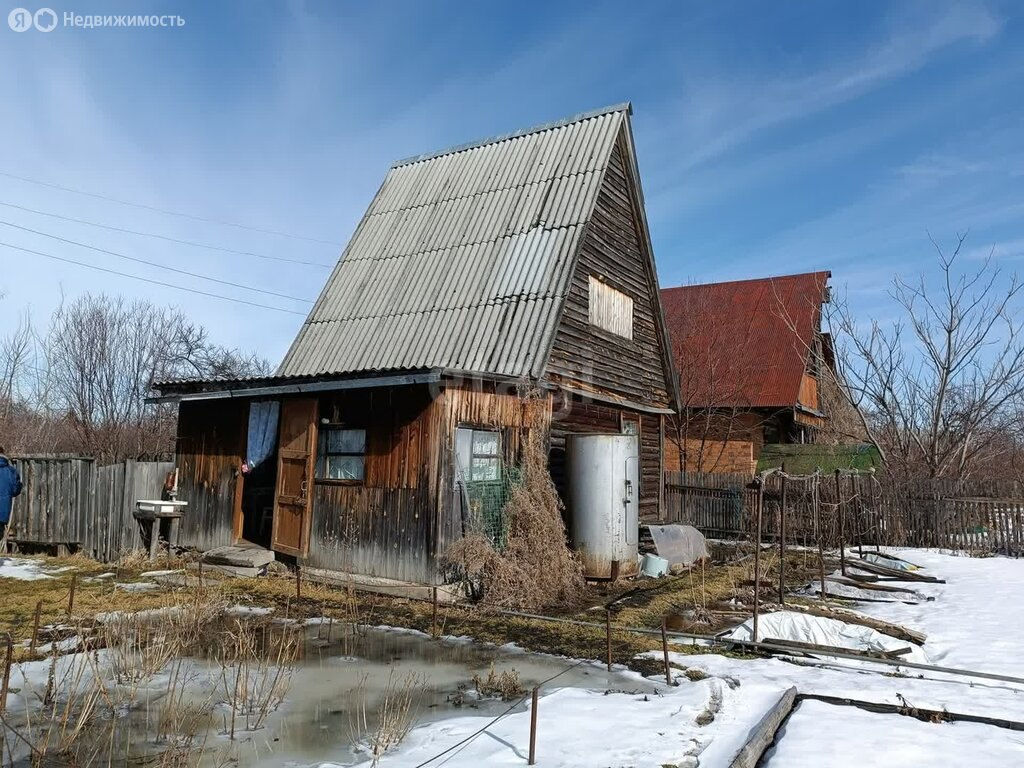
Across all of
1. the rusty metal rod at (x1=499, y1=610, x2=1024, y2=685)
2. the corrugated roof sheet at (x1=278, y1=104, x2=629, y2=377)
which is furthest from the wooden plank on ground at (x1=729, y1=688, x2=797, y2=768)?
the corrugated roof sheet at (x1=278, y1=104, x2=629, y2=377)

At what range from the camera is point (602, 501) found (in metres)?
10.4

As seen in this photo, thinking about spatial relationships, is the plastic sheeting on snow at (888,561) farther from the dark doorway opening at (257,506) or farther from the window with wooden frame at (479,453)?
the dark doorway opening at (257,506)

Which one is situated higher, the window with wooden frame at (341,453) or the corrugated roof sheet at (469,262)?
the corrugated roof sheet at (469,262)

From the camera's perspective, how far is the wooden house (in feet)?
77.6

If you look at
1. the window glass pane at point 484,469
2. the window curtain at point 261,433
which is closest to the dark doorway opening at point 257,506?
the window curtain at point 261,433

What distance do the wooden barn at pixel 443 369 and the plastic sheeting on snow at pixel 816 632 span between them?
3.92 m

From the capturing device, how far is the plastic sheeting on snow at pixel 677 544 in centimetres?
1207

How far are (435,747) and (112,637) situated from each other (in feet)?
10.4

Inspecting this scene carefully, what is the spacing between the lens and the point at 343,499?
995 cm

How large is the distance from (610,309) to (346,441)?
625 centimetres

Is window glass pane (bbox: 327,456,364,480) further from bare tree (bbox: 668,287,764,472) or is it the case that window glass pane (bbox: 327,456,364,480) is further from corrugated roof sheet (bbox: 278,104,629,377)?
bare tree (bbox: 668,287,764,472)

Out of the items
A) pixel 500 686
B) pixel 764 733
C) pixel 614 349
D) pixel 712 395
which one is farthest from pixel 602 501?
pixel 712 395

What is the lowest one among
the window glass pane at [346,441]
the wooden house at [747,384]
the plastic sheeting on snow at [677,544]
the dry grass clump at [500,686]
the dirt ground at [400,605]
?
the dirt ground at [400,605]

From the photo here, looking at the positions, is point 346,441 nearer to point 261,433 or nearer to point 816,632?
point 261,433
